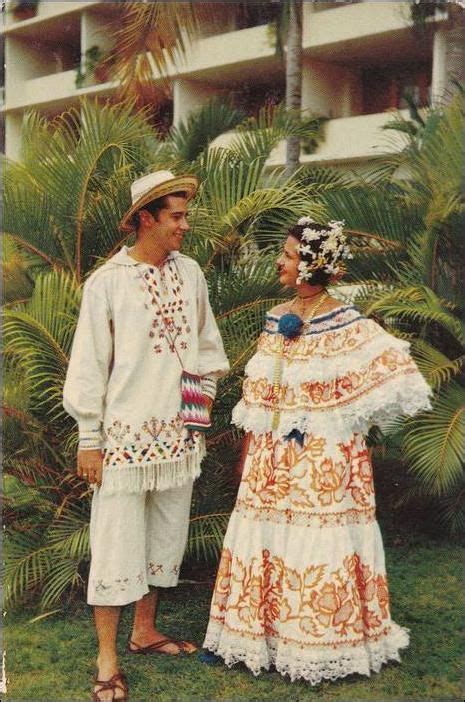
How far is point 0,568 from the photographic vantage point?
4.61 meters

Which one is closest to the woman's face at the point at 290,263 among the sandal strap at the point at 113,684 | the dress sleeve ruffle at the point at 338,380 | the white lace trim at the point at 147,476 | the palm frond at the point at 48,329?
the dress sleeve ruffle at the point at 338,380

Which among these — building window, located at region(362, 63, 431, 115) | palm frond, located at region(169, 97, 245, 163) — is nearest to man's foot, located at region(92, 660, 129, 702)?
palm frond, located at region(169, 97, 245, 163)

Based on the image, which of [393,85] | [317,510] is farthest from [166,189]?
[393,85]

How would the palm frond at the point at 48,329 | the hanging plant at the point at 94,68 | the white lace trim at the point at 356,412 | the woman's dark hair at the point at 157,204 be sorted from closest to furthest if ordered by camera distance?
the white lace trim at the point at 356,412 < the woman's dark hair at the point at 157,204 < the palm frond at the point at 48,329 < the hanging plant at the point at 94,68

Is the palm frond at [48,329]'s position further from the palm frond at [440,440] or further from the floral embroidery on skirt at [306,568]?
the palm frond at [440,440]

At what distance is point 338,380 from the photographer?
3.61 m

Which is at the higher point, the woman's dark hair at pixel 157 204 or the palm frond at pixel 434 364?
the woman's dark hair at pixel 157 204

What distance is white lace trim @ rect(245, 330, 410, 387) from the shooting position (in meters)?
3.54

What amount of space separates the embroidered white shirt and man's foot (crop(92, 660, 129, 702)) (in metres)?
0.78

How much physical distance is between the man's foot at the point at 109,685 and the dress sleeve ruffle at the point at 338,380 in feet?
3.92

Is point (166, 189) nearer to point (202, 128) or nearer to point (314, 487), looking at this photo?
point (314, 487)

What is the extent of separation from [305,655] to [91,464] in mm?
1191

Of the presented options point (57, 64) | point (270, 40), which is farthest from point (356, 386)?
point (57, 64)

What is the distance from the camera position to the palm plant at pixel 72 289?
15.4 ft
